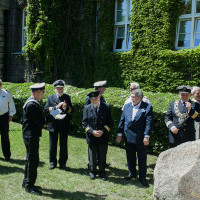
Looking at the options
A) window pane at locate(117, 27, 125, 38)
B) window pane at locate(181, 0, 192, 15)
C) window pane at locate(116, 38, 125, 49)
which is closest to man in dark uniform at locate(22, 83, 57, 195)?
window pane at locate(181, 0, 192, 15)

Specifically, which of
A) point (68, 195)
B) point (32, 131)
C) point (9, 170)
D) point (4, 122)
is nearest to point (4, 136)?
point (4, 122)

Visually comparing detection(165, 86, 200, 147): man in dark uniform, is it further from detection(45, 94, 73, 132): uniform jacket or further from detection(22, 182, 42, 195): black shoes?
detection(22, 182, 42, 195): black shoes

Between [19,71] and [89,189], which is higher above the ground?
[19,71]

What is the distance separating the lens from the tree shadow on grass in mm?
4927

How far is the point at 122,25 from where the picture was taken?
13367 millimetres

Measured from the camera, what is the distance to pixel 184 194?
374 cm

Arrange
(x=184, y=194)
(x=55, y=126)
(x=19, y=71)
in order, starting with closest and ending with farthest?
(x=184, y=194), (x=55, y=126), (x=19, y=71)

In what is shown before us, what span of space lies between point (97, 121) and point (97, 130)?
194 millimetres

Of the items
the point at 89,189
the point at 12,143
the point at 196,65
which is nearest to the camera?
the point at 89,189

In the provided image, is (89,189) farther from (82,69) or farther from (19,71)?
(19,71)

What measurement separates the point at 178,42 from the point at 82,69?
5203mm

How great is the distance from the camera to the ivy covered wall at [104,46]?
11016 mm

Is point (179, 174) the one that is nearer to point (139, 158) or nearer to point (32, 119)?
point (139, 158)

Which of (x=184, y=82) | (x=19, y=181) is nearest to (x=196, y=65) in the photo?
(x=184, y=82)
